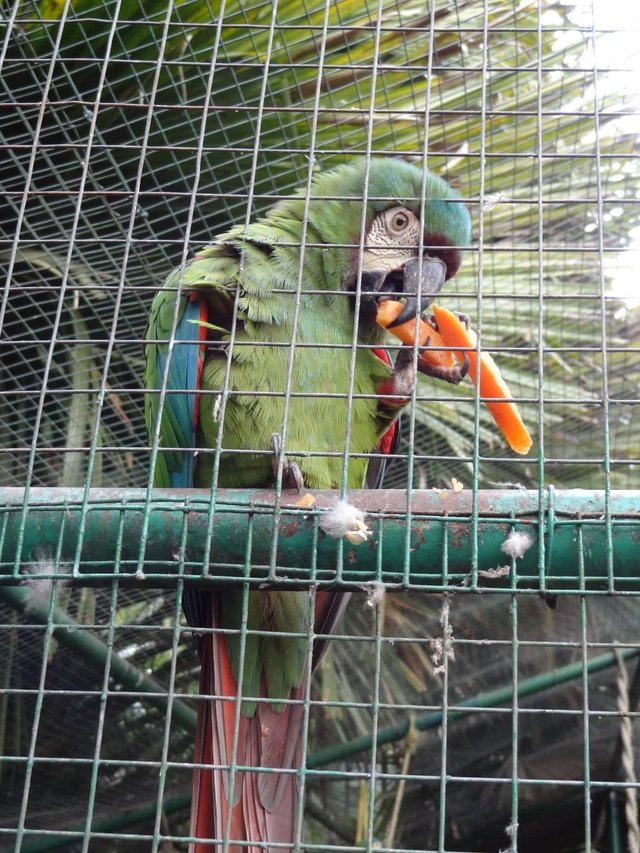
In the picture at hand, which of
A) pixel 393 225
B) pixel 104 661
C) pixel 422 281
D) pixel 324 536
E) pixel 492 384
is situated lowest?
pixel 324 536

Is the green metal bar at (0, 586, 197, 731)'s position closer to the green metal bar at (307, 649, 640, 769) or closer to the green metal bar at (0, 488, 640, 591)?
the green metal bar at (307, 649, 640, 769)

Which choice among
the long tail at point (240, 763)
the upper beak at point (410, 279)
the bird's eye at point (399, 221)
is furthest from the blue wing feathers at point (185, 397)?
the bird's eye at point (399, 221)

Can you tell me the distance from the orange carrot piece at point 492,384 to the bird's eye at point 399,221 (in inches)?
20.7

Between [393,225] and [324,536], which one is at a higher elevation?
[393,225]

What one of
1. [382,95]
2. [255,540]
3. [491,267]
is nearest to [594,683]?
[491,267]

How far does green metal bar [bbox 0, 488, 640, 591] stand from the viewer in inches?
54.7

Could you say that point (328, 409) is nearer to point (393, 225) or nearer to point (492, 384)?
point (492, 384)

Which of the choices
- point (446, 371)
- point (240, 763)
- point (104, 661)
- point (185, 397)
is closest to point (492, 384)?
point (446, 371)

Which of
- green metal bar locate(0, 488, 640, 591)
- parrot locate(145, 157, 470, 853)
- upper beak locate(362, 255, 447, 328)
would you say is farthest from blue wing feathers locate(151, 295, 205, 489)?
green metal bar locate(0, 488, 640, 591)

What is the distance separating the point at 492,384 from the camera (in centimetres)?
204

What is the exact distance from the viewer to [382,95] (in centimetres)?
310

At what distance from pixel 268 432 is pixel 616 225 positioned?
6.78 ft

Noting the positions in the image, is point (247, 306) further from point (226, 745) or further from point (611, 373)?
point (611, 373)

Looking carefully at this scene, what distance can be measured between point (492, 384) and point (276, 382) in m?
0.61
